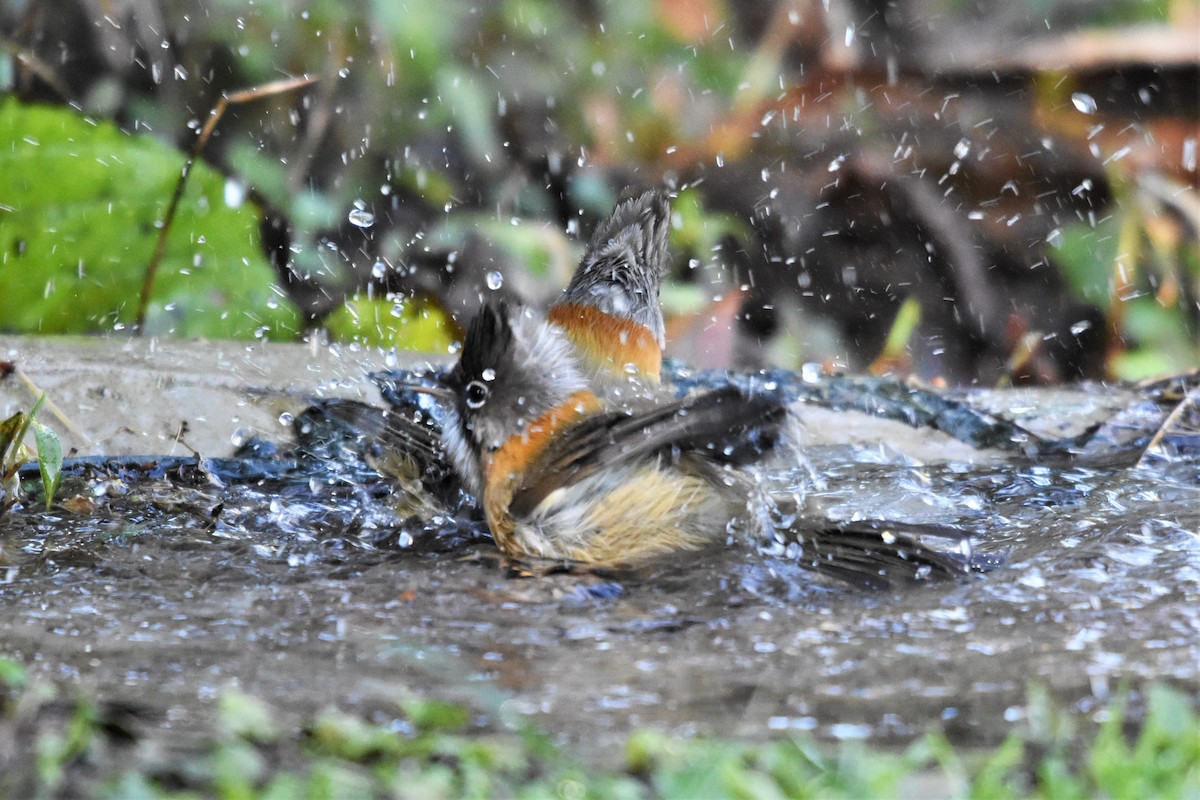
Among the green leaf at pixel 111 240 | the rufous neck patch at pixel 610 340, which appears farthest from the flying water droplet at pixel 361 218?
the rufous neck patch at pixel 610 340

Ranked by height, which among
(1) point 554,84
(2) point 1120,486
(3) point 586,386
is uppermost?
(1) point 554,84

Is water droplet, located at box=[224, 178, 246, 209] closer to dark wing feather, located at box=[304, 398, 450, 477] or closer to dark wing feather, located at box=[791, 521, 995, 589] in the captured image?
dark wing feather, located at box=[304, 398, 450, 477]

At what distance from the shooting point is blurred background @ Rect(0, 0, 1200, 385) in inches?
277

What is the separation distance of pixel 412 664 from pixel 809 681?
67cm

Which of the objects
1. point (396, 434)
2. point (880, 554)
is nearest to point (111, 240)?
point (396, 434)

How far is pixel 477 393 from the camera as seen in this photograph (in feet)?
11.5

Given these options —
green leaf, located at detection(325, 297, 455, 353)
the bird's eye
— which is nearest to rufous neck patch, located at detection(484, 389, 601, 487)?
the bird's eye

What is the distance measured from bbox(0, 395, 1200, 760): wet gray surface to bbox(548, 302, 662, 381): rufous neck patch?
72 centimetres

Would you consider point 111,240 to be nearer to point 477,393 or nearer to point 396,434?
point 396,434

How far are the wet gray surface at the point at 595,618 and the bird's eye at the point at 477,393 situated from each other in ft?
1.14

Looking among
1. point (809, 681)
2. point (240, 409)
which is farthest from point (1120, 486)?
point (240, 409)

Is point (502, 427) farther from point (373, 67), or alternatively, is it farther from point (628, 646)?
point (373, 67)

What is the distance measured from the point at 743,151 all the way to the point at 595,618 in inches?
200

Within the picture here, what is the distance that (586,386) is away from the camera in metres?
3.63
